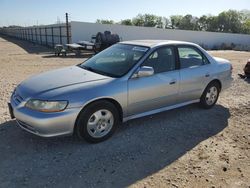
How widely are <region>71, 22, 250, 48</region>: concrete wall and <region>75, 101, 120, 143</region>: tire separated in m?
21.4

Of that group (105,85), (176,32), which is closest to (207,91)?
(105,85)

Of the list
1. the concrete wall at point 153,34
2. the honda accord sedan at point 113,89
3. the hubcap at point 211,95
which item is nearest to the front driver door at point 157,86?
the honda accord sedan at point 113,89

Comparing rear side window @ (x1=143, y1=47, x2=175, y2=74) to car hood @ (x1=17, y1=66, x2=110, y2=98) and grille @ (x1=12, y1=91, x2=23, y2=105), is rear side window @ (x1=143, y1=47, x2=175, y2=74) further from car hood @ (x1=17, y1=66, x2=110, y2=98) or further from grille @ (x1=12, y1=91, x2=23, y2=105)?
grille @ (x1=12, y1=91, x2=23, y2=105)

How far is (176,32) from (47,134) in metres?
31.6

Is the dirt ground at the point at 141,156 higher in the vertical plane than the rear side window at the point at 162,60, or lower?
lower

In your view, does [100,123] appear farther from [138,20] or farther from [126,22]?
[138,20]

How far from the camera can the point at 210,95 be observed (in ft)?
19.1

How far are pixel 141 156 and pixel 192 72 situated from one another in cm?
228

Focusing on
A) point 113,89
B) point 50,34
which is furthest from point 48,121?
point 50,34

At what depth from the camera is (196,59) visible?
5.52 m

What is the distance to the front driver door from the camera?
4.39 m

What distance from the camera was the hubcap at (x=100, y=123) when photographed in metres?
4.02

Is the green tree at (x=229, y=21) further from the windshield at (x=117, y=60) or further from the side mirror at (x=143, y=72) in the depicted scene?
the side mirror at (x=143, y=72)

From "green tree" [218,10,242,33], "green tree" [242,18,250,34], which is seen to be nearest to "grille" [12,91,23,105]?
"green tree" [242,18,250,34]
